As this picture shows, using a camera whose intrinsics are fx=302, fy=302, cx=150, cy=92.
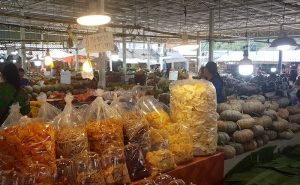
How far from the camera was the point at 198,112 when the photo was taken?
2.44 metres

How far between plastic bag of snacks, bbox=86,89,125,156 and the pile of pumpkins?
5.75ft

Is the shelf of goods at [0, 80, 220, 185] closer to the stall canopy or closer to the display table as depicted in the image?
the display table

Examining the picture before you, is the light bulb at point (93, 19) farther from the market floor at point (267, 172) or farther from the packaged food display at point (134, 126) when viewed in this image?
the market floor at point (267, 172)

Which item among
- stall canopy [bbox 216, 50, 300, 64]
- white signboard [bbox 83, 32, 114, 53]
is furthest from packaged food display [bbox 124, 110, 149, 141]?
stall canopy [bbox 216, 50, 300, 64]

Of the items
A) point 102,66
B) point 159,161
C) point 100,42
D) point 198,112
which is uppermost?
point 100,42

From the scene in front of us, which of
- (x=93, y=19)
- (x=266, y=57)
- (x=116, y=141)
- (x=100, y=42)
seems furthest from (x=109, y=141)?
(x=266, y=57)

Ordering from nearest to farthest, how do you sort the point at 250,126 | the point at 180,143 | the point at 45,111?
1. the point at 45,111
2. the point at 180,143
3. the point at 250,126

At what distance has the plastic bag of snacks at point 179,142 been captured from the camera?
2.20 meters

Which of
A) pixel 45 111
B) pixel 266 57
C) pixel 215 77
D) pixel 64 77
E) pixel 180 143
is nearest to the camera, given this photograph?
pixel 45 111

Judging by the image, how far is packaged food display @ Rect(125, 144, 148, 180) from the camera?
188 centimetres

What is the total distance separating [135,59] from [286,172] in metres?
23.3

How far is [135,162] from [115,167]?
17cm

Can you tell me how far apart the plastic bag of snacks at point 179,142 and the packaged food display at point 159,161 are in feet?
0.37

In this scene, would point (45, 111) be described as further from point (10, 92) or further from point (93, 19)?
point (93, 19)
